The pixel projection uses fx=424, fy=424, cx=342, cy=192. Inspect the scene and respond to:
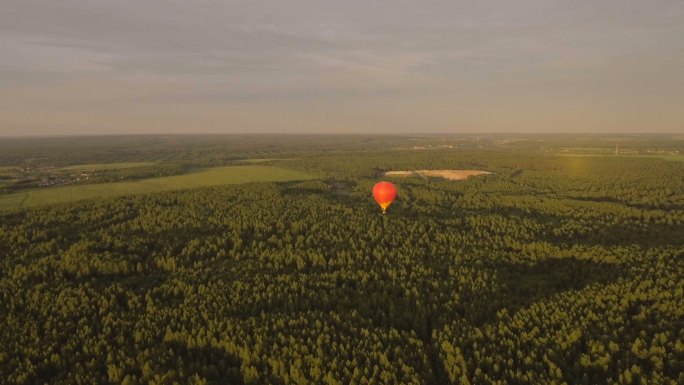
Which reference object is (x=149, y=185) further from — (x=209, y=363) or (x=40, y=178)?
(x=209, y=363)

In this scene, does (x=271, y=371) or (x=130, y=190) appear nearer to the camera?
(x=271, y=371)

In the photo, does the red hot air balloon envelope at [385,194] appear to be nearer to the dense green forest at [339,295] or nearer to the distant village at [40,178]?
the dense green forest at [339,295]

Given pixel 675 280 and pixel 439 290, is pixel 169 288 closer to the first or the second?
pixel 439 290

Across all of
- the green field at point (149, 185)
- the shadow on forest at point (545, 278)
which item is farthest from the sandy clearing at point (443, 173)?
the shadow on forest at point (545, 278)

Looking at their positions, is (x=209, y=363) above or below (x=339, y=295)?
below

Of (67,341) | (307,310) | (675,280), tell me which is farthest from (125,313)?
(675,280)

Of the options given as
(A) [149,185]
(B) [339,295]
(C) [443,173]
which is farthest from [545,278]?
(C) [443,173]

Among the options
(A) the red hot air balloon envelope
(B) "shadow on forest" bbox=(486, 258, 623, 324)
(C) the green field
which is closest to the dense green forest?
(B) "shadow on forest" bbox=(486, 258, 623, 324)
